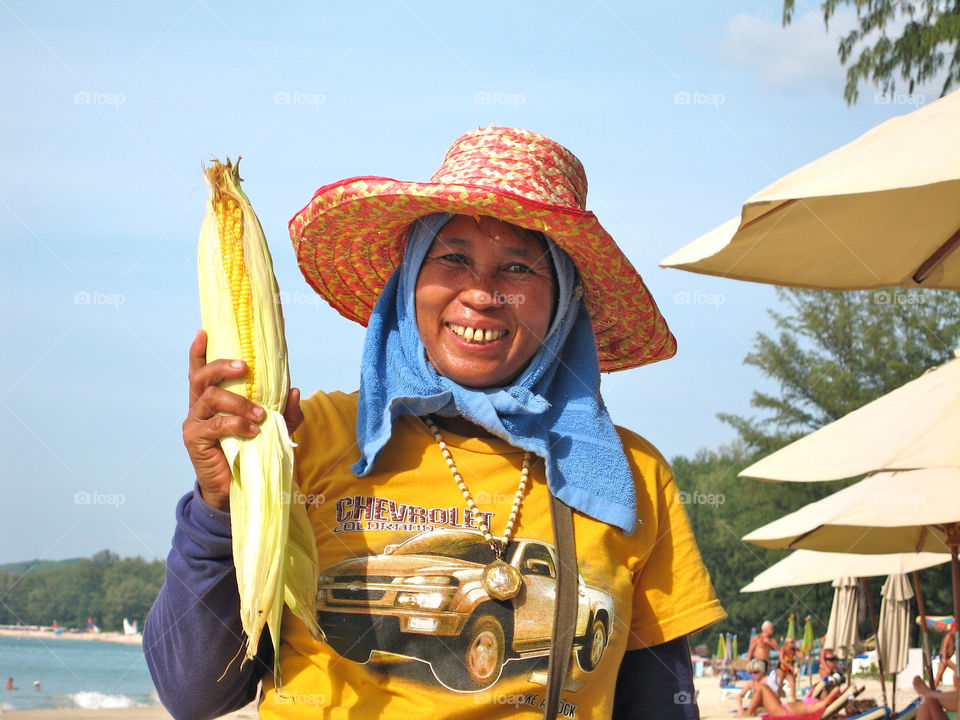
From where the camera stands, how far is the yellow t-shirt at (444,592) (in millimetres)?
2379

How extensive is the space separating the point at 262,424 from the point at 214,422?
0.35ft

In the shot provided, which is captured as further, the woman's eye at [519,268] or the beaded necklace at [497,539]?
the woman's eye at [519,268]

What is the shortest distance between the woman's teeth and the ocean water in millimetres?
32018

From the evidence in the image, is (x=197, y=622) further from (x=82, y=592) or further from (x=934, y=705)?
(x=82, y=592)

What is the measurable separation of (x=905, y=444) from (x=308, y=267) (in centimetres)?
260

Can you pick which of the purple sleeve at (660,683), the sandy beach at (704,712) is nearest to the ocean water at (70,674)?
the sandy beach at (704,712)

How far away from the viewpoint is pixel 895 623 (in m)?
16.3

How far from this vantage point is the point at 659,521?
9.11ft

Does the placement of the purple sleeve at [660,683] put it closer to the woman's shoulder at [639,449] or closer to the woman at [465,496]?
the woman at [465,496]

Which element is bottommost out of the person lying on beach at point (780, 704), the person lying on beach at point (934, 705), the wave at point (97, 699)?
the wave at point (97, 699)

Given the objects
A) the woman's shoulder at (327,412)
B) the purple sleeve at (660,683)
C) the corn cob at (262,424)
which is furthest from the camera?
the purple sleeve at (660,683)

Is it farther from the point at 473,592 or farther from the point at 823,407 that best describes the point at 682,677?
the point at 823,407

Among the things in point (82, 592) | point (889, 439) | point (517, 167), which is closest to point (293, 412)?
point (517, 167)

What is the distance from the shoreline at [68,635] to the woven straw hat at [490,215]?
247 ft
